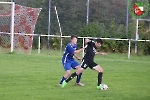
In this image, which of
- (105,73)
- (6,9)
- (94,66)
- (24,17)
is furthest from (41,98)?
(6,9)

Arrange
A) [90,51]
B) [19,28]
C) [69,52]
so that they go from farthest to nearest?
[19,28], [69,52], [90,51]

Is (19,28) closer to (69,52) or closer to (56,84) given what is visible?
(56,84)

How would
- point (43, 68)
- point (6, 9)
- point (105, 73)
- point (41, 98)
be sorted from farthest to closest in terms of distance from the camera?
point (6, 9), point (43, 68), point (105, 73), point (41, 98)

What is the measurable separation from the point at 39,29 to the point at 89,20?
12.2ft

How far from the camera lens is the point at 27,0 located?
35.9 meters

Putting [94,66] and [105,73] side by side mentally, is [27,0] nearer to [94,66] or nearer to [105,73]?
[105,73]

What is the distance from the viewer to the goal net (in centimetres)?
2939

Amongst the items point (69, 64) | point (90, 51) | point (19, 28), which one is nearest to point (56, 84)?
point (69, 64)

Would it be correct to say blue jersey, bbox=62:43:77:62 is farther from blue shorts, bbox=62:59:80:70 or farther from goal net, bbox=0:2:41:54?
goal net, bbox=0:2:41:54

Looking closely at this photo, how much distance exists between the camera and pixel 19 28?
30078 millimetres

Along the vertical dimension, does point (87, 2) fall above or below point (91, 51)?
above

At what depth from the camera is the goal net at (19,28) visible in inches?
1157

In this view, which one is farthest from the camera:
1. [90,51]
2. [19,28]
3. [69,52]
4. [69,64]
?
[19,28]

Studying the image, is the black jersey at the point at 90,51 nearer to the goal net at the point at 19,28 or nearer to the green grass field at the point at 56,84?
the green grass field at the point at 56,84
